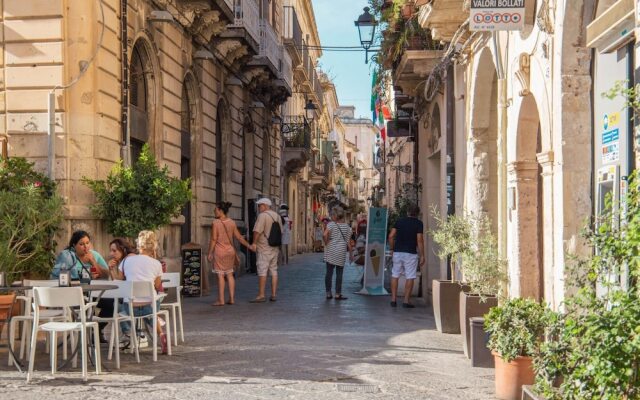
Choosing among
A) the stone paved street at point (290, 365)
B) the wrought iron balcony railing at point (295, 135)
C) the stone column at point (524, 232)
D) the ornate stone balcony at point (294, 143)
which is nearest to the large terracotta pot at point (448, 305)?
the stone paved street at point (290, 365)

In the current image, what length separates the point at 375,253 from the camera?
1692 cm

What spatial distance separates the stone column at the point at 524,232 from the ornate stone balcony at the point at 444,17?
10.4ft

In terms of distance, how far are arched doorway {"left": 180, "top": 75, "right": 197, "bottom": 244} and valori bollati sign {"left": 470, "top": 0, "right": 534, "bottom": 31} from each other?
34.8ft

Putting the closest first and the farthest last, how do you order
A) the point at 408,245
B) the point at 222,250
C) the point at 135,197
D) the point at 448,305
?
the point at 448,305 → the point at 135,197 → the point at 408,245 → the point at 222,250

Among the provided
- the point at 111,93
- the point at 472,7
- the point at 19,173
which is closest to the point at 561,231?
the point at 472,7

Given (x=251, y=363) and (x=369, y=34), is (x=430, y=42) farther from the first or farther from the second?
(x=251, y=363)

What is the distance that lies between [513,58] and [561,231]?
9.52 feet

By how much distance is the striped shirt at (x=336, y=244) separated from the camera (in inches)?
602

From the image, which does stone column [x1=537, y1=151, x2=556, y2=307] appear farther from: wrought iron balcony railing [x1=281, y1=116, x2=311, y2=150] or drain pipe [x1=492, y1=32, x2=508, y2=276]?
wrought iron balcony railing [x1=281, y1=116, x2=311, y2=150]

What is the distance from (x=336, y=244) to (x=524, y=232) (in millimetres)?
6140

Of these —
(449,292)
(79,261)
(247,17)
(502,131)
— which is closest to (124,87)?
(79,261)

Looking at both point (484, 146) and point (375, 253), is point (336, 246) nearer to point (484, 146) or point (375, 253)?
point (375, 253)

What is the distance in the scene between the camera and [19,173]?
36.2 ft

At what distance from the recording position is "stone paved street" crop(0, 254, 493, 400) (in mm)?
6996
